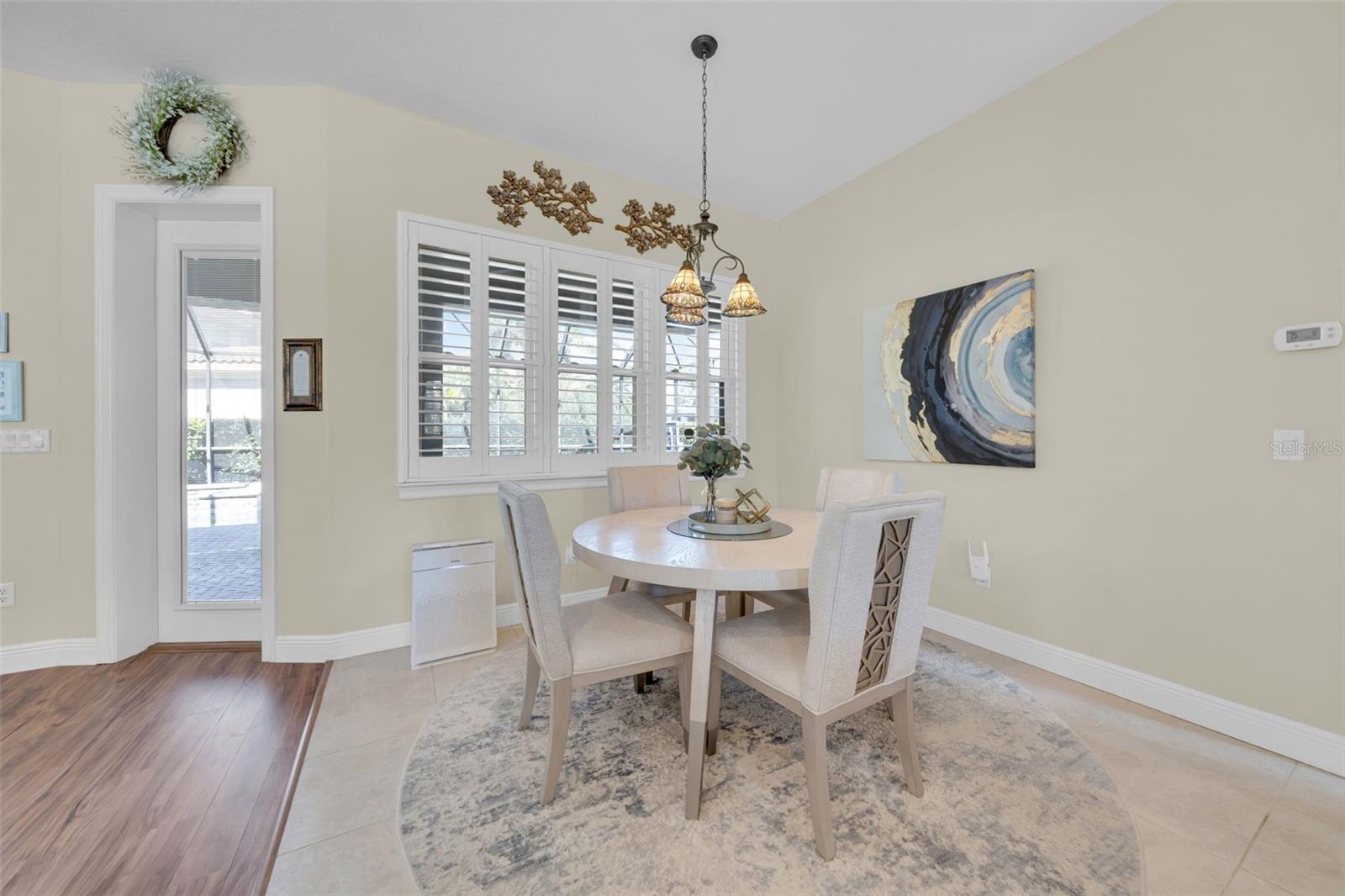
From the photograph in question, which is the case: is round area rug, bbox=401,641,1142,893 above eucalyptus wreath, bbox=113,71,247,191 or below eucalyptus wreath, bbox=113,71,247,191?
below

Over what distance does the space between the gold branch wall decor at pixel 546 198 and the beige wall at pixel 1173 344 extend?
80.8 inches

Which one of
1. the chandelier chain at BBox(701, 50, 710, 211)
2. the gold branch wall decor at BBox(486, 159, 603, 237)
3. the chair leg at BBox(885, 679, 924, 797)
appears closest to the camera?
the chair leg at BBox(885, 679, 924, 797)

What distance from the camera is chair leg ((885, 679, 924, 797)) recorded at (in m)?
1.58

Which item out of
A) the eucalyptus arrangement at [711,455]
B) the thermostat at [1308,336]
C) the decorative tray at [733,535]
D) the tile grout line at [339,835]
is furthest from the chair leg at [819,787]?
the thermostat at [1308,336]

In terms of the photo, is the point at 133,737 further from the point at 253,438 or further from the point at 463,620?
the point at 253,438

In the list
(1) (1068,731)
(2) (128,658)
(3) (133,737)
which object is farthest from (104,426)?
(1) (1068,731)

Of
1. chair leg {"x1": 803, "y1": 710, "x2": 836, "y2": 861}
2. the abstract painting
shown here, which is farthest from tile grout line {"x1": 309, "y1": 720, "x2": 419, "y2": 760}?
the abstract painting

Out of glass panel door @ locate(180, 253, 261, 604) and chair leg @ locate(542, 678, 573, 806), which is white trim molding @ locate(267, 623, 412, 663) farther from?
chair leg @ locate(542, 678, 573, 806)

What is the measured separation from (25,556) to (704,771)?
10.7ft

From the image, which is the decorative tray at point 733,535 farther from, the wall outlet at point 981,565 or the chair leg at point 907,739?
the wall outlet at point 981,565

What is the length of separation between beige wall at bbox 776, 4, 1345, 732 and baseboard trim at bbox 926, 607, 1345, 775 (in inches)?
1.7

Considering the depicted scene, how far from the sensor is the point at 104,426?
244 cm

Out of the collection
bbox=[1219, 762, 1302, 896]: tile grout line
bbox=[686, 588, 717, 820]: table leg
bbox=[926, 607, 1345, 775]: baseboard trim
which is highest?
bbox=[686, 588, 717, 820]: table leg

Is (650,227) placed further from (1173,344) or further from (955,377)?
(1173,344)
